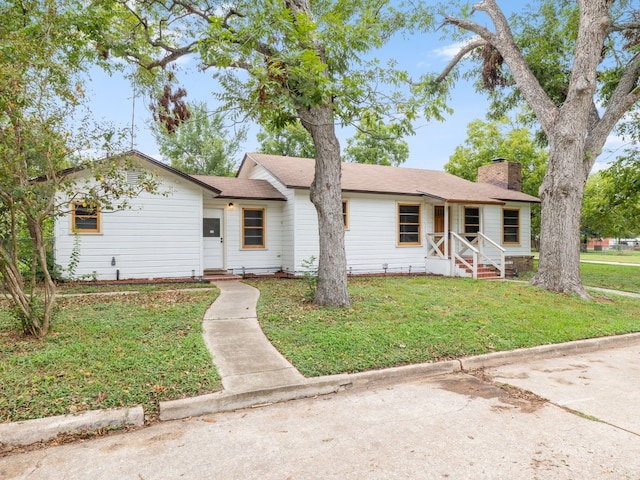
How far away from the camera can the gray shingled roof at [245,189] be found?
12252mm

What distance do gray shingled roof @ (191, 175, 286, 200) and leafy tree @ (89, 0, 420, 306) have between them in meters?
4.87

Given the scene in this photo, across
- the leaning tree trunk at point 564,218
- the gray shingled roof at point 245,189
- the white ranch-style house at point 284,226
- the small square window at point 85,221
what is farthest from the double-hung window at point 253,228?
the leaning tree trunk at point 564,218

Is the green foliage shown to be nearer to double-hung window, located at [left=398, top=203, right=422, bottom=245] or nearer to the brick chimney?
double-hung window, located at [left=398, top=203, right=422, bottom=245]

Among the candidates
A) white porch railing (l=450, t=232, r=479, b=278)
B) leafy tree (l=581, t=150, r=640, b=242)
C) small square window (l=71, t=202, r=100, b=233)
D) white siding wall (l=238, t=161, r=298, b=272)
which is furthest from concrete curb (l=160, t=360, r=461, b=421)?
leafy tree (l=581, t=150, r=640, b=242)

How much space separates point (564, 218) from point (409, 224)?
17.3 ft

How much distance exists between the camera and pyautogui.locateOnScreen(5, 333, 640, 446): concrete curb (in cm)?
303

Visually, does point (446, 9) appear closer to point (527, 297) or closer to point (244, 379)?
point (527, 297)

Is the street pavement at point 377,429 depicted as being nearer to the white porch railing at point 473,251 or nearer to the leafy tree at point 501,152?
the white porch railing at point 473,251

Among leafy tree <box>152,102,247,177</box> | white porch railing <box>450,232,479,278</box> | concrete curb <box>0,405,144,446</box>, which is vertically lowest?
concrete curb <box>0,405,144,446</box>

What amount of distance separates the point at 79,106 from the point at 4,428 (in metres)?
3.78

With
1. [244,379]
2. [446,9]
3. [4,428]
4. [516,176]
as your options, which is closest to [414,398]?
[244,379]

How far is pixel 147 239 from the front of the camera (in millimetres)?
10938

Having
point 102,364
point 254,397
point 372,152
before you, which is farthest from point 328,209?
point 372,152

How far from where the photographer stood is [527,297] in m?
8.71
